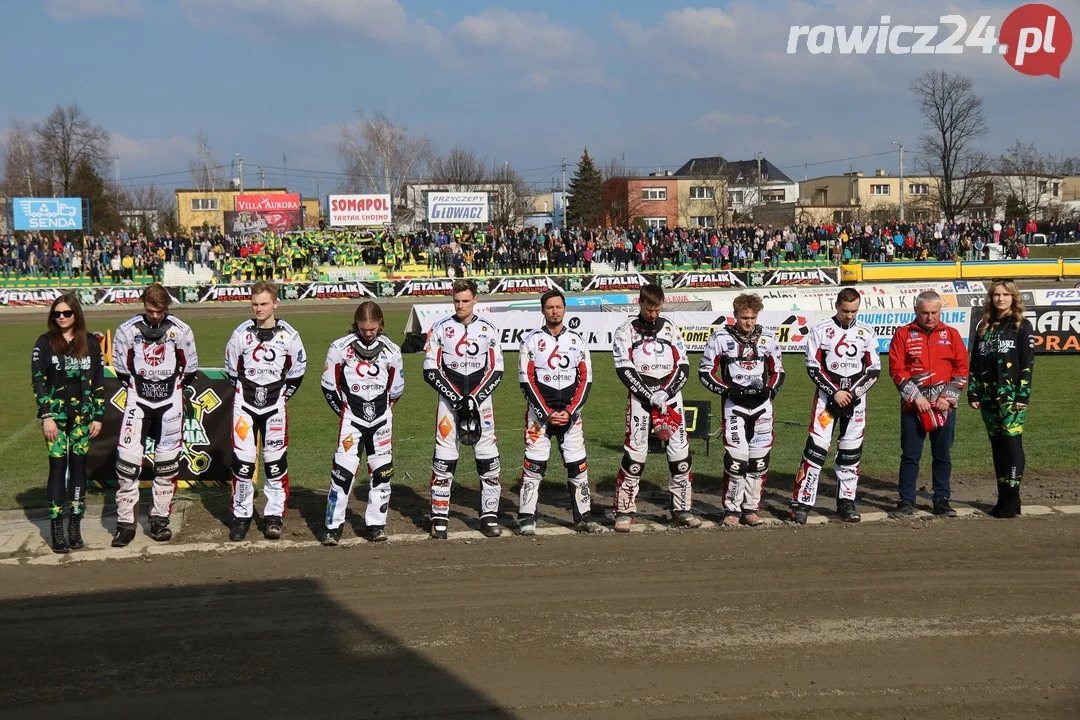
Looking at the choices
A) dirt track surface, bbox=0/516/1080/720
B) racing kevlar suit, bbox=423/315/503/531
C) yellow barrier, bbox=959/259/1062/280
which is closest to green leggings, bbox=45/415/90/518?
dirt track surface, bbox=0/516/1080/720

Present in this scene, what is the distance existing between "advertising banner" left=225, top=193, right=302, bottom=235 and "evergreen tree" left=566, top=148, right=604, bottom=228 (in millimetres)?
29273

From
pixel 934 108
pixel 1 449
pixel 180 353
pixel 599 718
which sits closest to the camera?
pixel 599 718

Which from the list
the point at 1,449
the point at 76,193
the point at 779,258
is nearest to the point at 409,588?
the point at 1,449

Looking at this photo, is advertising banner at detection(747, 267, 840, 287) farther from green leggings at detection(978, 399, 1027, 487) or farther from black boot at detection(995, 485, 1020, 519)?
black boot at detection(995, 485, 1020, 519)

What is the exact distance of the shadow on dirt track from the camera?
5.07 meters

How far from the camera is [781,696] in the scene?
5133 millimetres

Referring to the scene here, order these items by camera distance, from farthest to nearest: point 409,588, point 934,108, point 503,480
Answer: point 934,108 → point 503,480 → point 409,588

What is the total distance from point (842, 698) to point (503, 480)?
5.99 m

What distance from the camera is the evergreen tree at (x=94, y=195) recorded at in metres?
69.2

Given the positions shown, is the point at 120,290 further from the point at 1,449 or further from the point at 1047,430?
the point at 1047,430

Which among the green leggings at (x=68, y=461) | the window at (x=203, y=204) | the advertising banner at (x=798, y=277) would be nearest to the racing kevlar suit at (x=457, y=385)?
the green leggings at (x=68, y=461)

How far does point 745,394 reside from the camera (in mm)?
8570

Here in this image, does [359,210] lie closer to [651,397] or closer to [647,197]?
[647,197]

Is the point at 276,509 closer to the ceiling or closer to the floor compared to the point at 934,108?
closer to the floor
